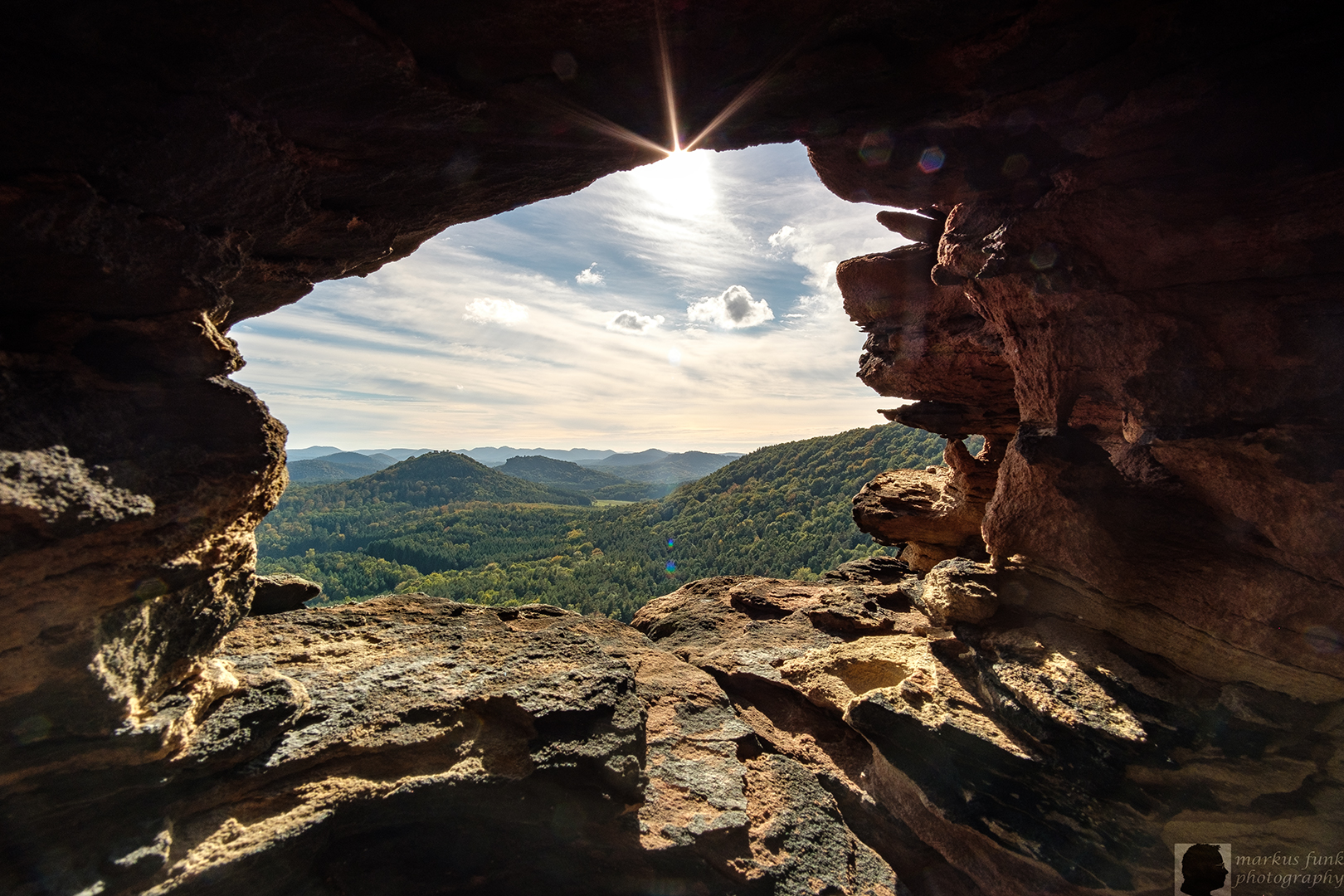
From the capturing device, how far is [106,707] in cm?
611

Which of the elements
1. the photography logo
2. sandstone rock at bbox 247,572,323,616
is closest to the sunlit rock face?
the photography logo

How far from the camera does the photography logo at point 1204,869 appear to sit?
8.20m

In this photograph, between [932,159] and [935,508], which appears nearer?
[932,159]

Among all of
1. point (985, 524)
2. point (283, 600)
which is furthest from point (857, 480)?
point (283, 600)

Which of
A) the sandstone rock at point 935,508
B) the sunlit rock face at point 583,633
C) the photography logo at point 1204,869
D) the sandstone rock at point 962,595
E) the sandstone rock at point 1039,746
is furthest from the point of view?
the sandstone rock at point 935,508

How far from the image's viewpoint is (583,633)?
12.9 m

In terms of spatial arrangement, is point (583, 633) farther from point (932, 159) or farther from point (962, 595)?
point (932, 159)

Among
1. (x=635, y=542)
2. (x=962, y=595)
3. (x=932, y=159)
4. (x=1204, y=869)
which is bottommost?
(x=635, y=542)

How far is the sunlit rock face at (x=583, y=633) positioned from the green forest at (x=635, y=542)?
226 feet

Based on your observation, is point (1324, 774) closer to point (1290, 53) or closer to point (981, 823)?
point (981, 823)

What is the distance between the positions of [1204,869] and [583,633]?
1163cm

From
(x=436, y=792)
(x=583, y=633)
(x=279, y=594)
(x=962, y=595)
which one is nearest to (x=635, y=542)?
(x=583, y=633)

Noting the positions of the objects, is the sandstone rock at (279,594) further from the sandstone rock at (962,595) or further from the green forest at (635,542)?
the green forest at (635,542)

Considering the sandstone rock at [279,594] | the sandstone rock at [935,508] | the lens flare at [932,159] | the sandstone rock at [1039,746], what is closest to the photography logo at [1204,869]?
the sandstone rock at [1039,746]
